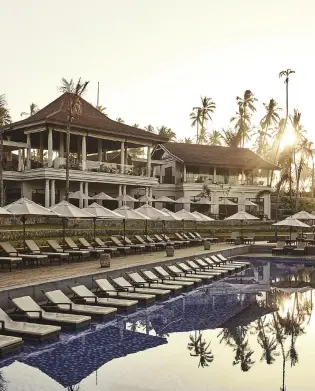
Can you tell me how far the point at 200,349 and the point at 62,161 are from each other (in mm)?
26036

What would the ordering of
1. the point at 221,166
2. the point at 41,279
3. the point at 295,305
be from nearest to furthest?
the point at 41,279 → the point at 295,305 → the point at 221,166

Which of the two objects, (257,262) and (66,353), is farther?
(257,262)

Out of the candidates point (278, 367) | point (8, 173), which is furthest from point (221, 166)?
point (278, 367)

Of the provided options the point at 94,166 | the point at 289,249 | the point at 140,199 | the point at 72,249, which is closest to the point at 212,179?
the point at 140,199

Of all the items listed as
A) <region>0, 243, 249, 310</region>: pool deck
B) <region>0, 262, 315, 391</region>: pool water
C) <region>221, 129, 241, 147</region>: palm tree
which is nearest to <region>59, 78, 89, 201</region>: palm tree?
<region>0, 243, 249, 310</region>: pool deck

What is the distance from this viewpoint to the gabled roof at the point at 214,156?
48.4 m

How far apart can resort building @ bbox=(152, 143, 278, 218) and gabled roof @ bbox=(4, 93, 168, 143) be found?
722 cm

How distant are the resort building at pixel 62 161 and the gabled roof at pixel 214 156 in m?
7.50

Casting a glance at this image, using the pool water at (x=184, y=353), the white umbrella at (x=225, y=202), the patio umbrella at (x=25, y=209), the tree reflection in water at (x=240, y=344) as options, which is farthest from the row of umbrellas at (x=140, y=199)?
the tree reflection in water at (x=240, y=344)

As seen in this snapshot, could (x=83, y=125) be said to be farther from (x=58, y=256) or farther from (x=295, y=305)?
(x=295, y=305)

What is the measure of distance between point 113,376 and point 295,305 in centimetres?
868

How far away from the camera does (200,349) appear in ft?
35.7

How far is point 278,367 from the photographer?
32.0ft

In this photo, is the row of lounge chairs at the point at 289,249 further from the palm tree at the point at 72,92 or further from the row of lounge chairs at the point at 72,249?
the palm tree at the point at 72,92
